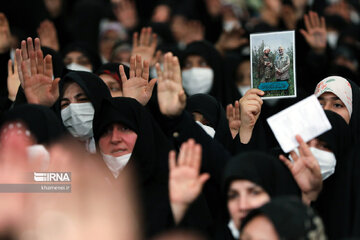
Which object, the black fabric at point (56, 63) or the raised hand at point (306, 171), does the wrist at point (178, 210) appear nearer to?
the raised hand at point (306, 171)

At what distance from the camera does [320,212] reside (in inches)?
167

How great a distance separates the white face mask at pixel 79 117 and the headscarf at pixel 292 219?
1890 mm

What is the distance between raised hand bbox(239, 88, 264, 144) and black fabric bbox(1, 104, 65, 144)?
122 centimetres

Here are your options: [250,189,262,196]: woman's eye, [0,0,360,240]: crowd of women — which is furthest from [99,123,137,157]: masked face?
[250,189,262,196]: woman's eye

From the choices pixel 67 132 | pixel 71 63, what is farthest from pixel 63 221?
pixel 71 63

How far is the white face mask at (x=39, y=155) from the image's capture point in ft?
13.2

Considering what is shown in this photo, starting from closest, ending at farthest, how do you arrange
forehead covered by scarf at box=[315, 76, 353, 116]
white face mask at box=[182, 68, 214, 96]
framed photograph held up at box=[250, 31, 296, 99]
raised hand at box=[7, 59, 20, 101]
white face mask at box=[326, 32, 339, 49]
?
framed photograph held up at box=[250, 31, 296, 99]
forehead covered by scarf at box=[315, 76, 353, 116]
raised hand at box=[7, 59, 20, 101]
white face mask at box=[182, 68, 214, 96]
white face mask at box=[326, 32, 339, 49]

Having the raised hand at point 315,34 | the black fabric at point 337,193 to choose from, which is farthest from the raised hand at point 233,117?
the raised hand at point 315,34

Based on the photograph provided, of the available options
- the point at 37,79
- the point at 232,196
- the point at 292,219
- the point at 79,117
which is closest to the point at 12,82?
the point at 37,79

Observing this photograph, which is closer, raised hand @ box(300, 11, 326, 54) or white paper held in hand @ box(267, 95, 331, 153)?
white paper held in hand @ box(267, 95, 331, 153)

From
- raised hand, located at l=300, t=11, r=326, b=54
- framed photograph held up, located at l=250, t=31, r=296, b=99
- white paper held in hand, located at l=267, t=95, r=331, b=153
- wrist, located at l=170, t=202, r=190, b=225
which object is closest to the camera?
wrist, located at l=170, t=202, r=190, b=225

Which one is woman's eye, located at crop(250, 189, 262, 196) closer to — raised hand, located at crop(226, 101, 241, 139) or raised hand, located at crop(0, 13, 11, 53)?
raised hand, located at crop(226, 101, 241, 139)

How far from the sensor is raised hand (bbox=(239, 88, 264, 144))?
4.70 meters

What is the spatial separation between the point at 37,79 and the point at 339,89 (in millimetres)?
2024
